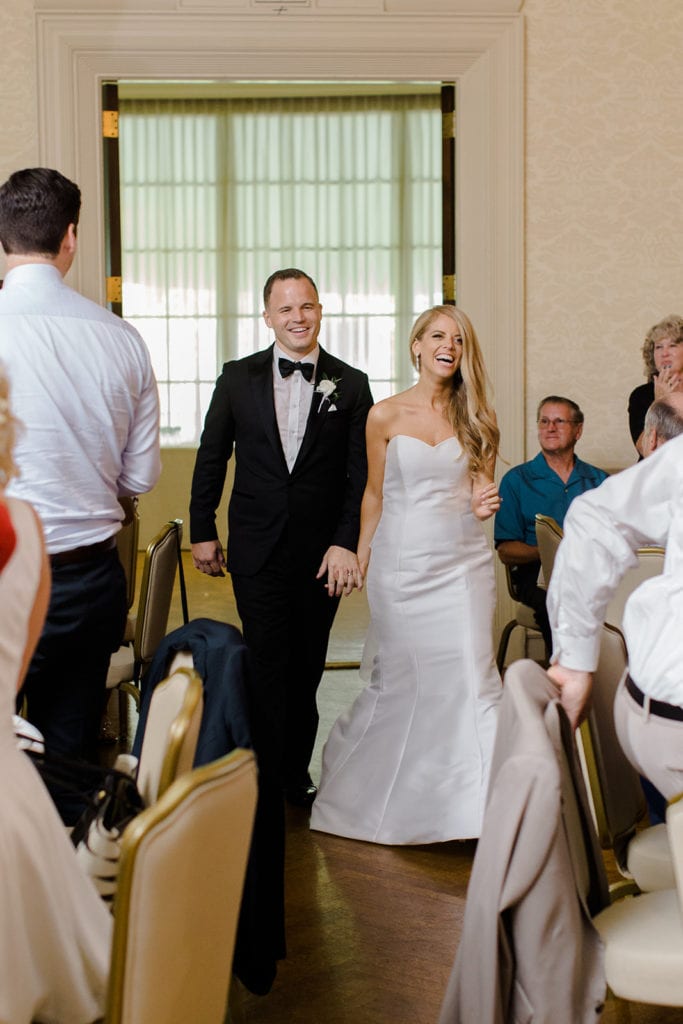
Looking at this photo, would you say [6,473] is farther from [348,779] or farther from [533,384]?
[533,384]

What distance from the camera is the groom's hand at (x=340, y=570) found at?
4301 mm

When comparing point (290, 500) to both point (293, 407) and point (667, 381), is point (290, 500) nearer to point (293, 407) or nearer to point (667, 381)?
point (293, 407)

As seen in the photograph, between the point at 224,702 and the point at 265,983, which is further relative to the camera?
the point at 265,983

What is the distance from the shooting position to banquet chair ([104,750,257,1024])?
1504 mm

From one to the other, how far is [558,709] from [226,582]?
8111 mm

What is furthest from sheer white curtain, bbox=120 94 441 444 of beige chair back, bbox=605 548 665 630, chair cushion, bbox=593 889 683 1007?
chair cushion, bbox=593 889 683 1007

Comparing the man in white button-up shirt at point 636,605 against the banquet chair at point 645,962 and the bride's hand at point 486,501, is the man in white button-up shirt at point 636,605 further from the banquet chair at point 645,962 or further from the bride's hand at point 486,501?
the bride's hand at point 486,501

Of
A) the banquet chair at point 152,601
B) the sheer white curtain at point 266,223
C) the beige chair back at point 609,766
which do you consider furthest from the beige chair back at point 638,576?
the sheer white curtain at point 266,223

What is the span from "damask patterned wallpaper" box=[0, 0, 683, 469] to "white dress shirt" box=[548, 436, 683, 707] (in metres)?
4.24

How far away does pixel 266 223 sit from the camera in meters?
12.1

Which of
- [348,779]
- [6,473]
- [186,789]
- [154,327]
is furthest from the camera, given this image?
[154,327]

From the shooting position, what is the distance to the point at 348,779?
4273 mm

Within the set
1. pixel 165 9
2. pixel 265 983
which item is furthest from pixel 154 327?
pixel 265 983

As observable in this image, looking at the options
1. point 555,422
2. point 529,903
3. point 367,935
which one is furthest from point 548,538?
point 529,903
